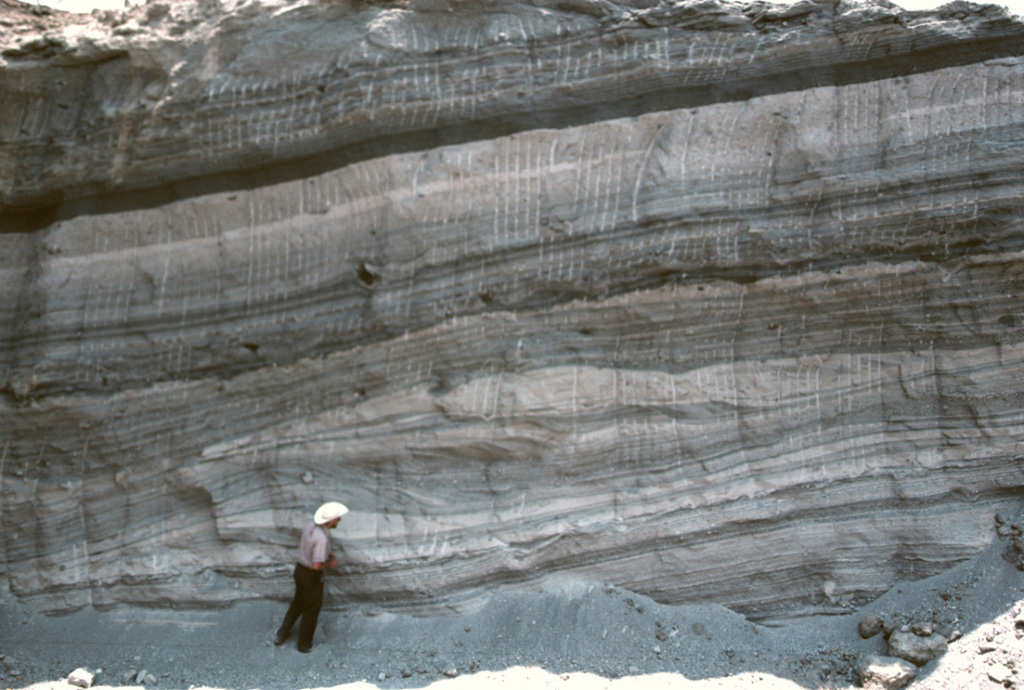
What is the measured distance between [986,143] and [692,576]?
2.70m

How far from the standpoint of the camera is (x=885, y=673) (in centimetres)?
392

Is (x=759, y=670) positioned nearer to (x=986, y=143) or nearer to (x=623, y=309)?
(x=623, y=309)

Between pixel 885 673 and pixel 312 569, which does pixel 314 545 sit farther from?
pixel 885 673

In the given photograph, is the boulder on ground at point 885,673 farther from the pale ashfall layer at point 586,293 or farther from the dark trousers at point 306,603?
the dark trousers at point 306,603

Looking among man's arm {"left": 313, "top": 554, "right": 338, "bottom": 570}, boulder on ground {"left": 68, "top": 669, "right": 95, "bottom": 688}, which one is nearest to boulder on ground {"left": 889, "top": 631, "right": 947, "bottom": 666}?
man's arm {"left": 313, "top": 554, "right": 338, "bottom": 570}

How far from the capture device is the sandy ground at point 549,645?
4.08 metres

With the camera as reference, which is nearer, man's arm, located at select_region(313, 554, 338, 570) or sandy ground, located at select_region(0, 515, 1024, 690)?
sandy ground, located at select_region(0, 515, 1024, 690)

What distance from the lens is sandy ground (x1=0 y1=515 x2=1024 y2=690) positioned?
4.08 meters

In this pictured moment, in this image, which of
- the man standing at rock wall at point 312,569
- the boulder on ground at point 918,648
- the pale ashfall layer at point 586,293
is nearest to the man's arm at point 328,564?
the man standing at rock wall at point 312,569

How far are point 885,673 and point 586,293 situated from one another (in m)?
2.29

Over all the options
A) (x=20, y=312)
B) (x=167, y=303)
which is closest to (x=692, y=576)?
(x=167, y=303)

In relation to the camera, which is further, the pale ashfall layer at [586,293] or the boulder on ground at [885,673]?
the pale ashfall layer at [586,293]

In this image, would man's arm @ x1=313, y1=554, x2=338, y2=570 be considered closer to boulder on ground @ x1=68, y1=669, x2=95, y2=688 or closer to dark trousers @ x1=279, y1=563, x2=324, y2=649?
dark trousers @ x1=279, y1=563, x2=324, y2=649

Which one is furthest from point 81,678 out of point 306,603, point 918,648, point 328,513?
point 918,648
